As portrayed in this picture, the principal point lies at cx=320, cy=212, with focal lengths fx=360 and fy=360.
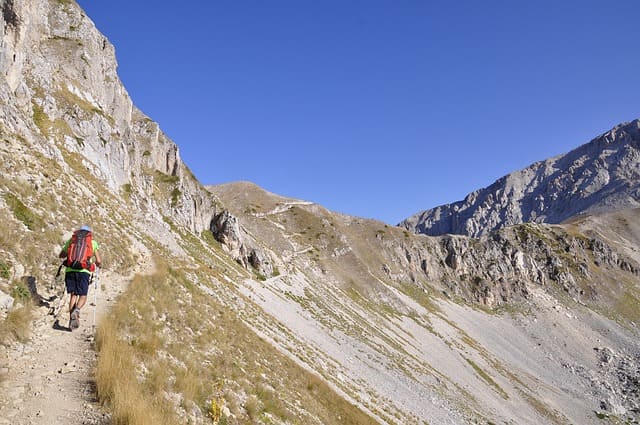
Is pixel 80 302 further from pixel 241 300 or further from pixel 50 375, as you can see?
pixel 241 300

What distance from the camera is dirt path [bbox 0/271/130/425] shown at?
275 inches

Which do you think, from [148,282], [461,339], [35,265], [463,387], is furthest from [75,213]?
[461,339]

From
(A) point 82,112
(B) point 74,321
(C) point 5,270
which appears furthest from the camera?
(A) point 82,112

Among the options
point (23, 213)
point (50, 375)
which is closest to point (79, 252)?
point (50, 375)

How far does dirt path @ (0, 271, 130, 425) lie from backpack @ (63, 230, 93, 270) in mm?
1633

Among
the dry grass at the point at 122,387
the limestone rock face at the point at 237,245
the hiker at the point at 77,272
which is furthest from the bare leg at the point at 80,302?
the limestone rock face at the point at 237,245

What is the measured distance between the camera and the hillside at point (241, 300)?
32.9 feet

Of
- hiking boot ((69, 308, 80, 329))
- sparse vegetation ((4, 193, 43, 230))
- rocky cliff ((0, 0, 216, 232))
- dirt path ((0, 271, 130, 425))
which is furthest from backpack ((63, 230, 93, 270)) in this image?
rocky cliff ((0, 0, 216, 232))

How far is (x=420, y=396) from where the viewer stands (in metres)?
36.1

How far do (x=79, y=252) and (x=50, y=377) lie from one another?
151 inches

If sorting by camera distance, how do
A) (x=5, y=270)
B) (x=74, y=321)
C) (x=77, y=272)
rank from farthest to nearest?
(x=77, y=272) → (x=5, y=270) → (x=74, y=321)

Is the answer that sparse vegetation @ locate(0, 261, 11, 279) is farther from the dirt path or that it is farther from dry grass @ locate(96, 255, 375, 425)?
dry grass @ locate(96, 255, 375, 425)

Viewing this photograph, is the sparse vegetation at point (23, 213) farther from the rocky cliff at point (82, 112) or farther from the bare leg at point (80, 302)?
the rocky cliff at point (82, 112)

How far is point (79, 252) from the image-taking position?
10789 millimetres
